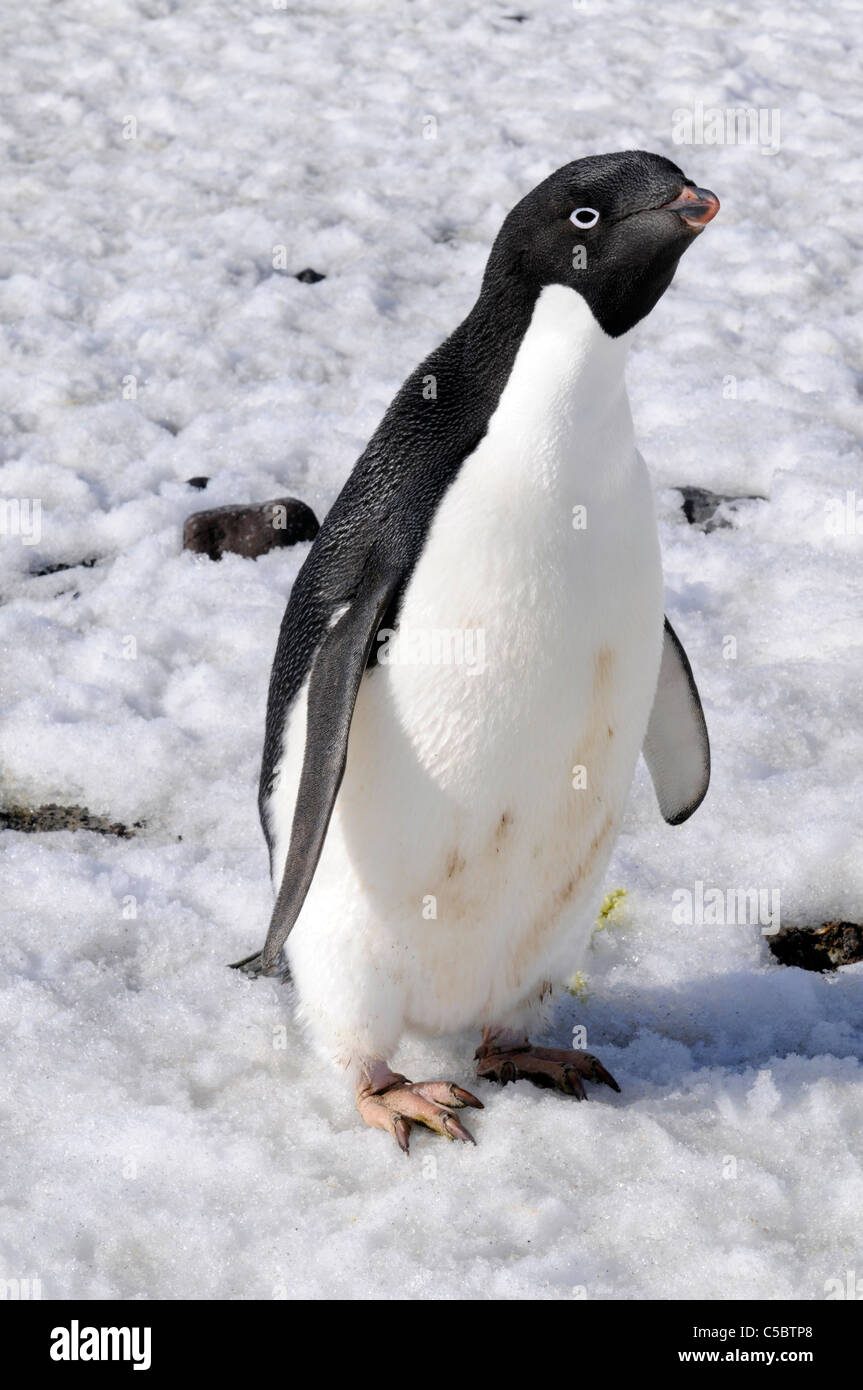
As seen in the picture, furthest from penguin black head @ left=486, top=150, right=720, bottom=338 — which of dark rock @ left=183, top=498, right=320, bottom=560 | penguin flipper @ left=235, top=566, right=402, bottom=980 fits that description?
dark rock @ left=183, top=498, right=320, bottom=560

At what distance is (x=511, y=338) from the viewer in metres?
2.28

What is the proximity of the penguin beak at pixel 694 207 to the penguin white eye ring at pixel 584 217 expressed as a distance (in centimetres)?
9

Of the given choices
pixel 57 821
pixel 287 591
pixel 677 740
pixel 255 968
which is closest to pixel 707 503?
pixel 287 591

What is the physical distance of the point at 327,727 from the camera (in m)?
2.25

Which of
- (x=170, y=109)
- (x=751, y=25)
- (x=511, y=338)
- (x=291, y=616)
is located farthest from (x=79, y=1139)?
(x=751, y=25)

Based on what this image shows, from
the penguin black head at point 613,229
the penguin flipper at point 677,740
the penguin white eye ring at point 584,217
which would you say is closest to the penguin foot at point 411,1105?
the penguin flipper at point 677,740

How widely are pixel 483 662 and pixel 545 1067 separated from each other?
79 cm

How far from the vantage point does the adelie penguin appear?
2.23m

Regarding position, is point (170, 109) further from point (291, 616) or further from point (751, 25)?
point (291, 616)

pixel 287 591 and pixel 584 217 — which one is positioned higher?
pixel 584 217

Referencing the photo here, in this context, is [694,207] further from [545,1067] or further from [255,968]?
[255,968]

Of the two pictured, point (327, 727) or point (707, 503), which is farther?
point (707, 503)

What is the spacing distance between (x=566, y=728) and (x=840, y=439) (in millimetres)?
2792

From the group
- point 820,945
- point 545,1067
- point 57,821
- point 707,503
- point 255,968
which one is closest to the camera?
point 545,1067
